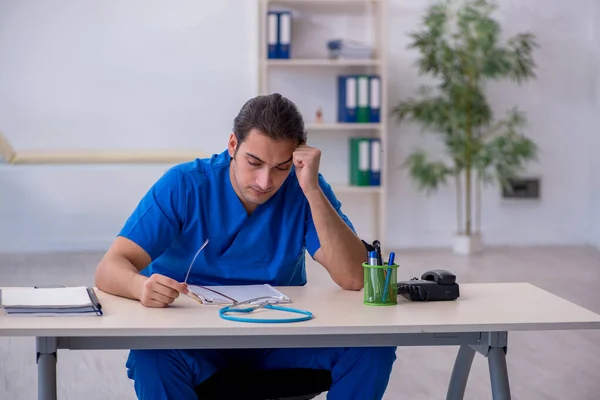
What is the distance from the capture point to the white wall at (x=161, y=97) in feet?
19.7

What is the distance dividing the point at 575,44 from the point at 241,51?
2371 mm

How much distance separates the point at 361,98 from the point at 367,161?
1.36 feet

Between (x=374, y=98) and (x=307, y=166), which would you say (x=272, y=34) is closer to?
(x=374, y=98)

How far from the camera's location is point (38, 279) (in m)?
4.87

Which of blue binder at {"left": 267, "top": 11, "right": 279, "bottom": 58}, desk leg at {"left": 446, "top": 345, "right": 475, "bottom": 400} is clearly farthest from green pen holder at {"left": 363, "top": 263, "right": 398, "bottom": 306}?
blue binder at {"left": 267, "top": 11, "right": 279, "bottom": 58}

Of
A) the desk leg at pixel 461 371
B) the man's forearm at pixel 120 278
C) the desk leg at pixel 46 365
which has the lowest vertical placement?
the desk leg at pixel 461 371

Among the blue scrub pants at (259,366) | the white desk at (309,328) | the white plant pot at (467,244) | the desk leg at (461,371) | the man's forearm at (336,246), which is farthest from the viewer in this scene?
the white plant pot at (467,244)

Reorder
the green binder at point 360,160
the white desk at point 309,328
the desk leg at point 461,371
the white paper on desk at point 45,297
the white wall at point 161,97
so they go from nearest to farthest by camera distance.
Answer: the white desk at point 309,328 < the white paper on desk at point 45,297 < the desk leg at point 461,371 < the green binder at point 360,160 < the white wall at point 161,97

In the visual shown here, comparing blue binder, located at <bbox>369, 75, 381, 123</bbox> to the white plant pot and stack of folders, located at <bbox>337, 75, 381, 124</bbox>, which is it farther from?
the white plant pot

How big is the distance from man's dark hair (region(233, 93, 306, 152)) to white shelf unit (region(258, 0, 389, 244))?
12.3 feet

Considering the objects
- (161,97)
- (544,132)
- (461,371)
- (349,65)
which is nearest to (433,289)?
(461,371)

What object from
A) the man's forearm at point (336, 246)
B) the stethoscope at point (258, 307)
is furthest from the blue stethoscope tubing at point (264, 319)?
→ the man's forearm at point (336, 246)

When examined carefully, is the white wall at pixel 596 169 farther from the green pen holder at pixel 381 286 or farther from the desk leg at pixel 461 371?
the green pen holder at pixel 381 286

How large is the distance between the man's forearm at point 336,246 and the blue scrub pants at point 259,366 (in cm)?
18
